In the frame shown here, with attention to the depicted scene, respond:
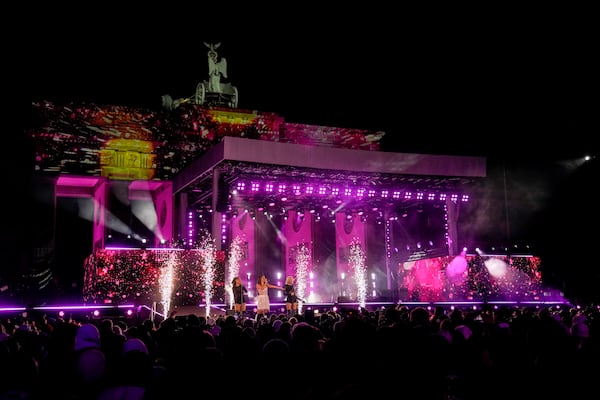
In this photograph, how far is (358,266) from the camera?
95.2ft

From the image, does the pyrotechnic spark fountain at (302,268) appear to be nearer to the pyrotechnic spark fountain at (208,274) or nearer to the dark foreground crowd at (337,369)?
the pyrotechnic spark fountain at (208,274)

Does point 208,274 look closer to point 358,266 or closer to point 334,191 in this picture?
point 334,191

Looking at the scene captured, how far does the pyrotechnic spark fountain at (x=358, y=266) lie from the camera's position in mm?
28445

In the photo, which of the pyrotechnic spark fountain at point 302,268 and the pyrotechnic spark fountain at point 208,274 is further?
the pyrotechnic spark fountain at point 302,268

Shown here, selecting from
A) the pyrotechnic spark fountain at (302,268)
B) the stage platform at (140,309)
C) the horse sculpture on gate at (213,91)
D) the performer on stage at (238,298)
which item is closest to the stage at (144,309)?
the stage platform at (140,309)

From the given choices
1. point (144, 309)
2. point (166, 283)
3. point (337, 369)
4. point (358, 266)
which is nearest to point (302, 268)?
point (358, 266)

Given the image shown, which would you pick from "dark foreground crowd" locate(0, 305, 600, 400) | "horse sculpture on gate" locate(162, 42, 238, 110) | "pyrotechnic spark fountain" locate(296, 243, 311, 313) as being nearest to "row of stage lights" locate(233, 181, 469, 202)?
"pyrotechnic spark fountain" locate(296, 243, 311, 313)

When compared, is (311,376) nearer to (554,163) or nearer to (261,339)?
(261,339)

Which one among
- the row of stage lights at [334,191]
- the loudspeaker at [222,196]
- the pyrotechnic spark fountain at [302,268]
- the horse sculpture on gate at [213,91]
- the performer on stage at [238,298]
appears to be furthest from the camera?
the pyrotechnic spark fountain at [302,268]

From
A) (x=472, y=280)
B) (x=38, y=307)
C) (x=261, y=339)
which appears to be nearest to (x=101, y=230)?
(x=38, y=307)

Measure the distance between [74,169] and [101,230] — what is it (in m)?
2.97

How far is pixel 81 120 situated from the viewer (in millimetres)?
24844

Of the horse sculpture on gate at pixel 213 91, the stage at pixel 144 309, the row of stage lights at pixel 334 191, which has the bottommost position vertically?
the stage at pixel 144 309

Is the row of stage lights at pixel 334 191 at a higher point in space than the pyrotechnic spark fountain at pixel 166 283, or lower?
higher
